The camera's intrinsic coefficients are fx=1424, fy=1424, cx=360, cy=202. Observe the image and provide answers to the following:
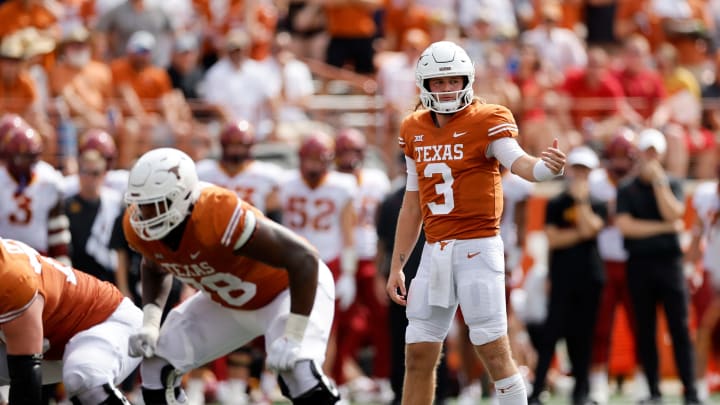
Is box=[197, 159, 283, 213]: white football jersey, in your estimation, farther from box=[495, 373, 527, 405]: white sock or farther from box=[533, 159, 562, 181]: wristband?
box=[533, 159, 562, 181]: wristband

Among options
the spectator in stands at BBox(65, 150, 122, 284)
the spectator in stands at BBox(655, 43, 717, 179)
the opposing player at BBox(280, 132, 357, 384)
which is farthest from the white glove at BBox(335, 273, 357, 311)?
the spectator in stands at BBox(655, 43, 717, 179)

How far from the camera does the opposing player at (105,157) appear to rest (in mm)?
10008

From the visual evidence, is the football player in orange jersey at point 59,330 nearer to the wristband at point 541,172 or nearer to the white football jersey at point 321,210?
the wristband at point 541,172

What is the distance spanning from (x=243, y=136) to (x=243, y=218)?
3.70 metres

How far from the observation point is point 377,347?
10867 mm

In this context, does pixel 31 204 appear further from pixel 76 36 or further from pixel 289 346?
pixel 289 346

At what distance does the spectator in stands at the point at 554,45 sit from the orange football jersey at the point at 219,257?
8.18 metres

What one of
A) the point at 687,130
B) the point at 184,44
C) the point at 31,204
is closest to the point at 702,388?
the point at 687,130

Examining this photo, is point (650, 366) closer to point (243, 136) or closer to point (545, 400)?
point (545, 400)

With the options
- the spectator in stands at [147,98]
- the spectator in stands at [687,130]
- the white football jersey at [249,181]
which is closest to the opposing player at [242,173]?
the white football jersey at [249,181]

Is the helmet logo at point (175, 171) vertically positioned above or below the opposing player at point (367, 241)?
above

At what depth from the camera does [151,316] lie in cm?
695

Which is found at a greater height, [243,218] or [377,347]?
[243,218]

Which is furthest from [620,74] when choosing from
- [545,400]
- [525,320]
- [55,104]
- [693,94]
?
[55,104]
